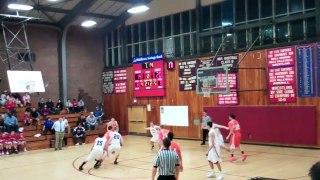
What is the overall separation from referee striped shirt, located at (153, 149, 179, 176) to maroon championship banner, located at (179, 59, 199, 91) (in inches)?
538

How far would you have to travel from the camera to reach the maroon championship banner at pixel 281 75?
16688 millimetres

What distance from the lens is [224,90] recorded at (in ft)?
55.0

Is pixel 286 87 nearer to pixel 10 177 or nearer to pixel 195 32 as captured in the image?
pixel 195 32

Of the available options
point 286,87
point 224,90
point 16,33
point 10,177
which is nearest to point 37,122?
point 16,33

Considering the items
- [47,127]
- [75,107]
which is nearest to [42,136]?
[47,127]

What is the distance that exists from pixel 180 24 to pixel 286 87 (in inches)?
326

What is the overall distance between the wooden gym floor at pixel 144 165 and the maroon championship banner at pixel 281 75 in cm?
234

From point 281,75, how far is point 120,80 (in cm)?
1183

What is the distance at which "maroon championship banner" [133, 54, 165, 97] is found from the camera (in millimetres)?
22422

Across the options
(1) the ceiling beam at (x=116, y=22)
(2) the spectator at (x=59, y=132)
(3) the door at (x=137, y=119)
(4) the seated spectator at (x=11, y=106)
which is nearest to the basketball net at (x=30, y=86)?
(4) the seated spectator at (x=11, y=106)

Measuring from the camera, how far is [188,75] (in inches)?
824

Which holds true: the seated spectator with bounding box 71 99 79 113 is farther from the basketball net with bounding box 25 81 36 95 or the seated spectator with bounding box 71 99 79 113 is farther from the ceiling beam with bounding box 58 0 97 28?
the ceiling beam with bounding box 58 0 97 28

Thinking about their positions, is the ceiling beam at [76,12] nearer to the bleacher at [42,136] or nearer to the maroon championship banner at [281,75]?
the bleacher at [42,136]

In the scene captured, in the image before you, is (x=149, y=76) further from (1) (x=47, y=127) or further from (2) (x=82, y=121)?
(1) (x=47, y=127)
